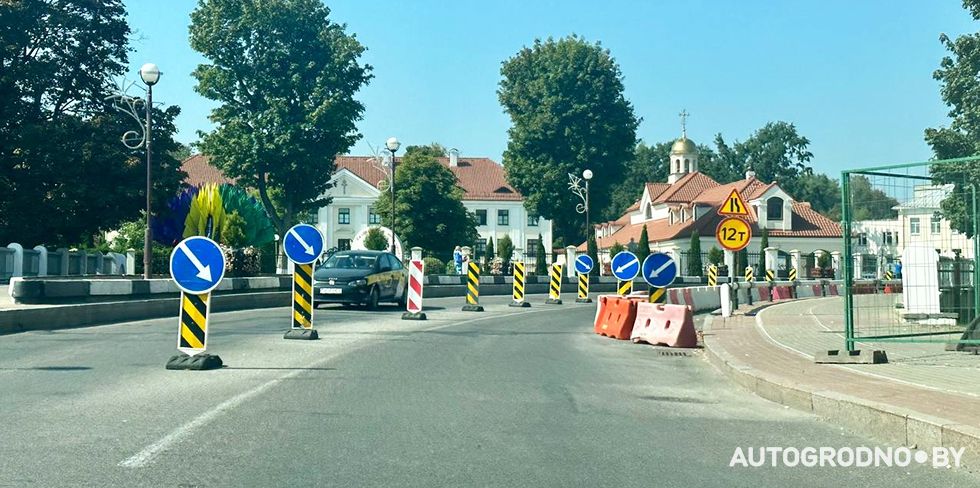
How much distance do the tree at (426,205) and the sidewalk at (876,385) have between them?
5161 centimetres

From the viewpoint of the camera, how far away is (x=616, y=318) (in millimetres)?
18484

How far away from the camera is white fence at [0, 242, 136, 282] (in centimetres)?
3356

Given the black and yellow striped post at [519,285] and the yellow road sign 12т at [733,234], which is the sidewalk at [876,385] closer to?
the yellow road sign 12т at [733,234]

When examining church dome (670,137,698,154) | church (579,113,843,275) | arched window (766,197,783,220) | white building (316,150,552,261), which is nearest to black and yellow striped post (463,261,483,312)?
church (579,113,843,275)

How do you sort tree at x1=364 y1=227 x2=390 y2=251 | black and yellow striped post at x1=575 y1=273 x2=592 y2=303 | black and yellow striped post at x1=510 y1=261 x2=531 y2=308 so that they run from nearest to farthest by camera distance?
black and yellow striped post at x1=510 y1=261 x2=531 y2=308 → black and yellow striped post at x1=575 y1=273 x2=592 y2=303 → tree at x1=364 y1=227 x2=390 y2=251

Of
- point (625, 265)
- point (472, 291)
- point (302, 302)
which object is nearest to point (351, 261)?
point (472, 291)

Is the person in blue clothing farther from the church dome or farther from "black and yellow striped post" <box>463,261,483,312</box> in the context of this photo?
the church dome

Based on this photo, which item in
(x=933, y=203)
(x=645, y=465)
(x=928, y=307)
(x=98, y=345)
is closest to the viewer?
(x=645, y=465)

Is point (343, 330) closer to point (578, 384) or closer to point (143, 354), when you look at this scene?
point (143, 354)

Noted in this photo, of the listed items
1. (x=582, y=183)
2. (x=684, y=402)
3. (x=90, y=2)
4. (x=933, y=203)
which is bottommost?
(x=684, y=402)

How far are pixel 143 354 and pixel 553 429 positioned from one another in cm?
696

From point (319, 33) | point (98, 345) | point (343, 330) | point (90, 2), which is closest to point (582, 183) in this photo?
point (319, 33)

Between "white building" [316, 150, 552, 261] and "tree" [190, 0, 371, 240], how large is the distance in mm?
30786

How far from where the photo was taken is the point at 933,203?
11.5m
